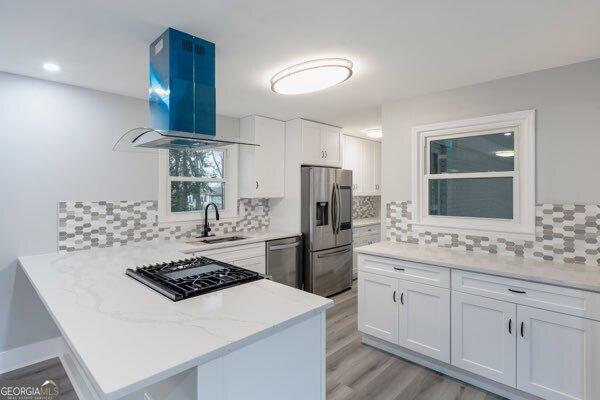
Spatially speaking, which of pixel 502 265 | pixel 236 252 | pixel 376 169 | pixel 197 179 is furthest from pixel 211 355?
pixel 376 169

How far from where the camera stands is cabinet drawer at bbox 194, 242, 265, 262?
3.15 m

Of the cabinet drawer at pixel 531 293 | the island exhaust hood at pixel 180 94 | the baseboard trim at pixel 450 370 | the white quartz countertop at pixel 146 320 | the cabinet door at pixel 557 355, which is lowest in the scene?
the baseboard trim at pixel 450 370

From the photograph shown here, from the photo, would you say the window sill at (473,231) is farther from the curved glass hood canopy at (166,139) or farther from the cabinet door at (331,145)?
the curved glass hood canopy at (166,139)

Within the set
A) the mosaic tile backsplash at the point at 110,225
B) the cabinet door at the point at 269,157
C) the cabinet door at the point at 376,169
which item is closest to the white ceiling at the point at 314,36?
the mosaic tile backsplash at the point at 110,225

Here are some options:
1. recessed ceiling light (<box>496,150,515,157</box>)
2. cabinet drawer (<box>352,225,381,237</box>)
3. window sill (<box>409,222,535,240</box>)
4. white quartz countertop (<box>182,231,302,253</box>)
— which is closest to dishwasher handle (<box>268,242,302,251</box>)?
white quartz countertop (<box>182,231,302,253</box>)

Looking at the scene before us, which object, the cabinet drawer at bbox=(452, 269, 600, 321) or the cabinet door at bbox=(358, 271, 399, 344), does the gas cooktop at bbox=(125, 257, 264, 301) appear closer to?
the cabinet door at bbox=(358, 271, 399, 344)

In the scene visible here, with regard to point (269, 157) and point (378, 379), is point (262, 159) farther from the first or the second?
point (378, 379)

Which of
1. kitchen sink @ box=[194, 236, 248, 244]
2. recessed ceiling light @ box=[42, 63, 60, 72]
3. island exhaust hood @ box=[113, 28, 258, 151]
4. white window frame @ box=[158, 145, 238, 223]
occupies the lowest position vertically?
kitchen sink @ box=[194, 236, 248, 244]

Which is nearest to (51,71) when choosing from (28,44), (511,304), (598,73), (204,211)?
(28,44)

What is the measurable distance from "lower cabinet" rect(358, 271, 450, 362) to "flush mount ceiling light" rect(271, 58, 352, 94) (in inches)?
66.2

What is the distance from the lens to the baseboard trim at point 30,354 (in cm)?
255

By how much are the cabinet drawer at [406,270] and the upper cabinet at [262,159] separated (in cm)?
170

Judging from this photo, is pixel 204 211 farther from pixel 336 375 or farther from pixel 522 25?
pixel 522 25

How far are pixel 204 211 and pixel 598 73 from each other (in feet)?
12.4
